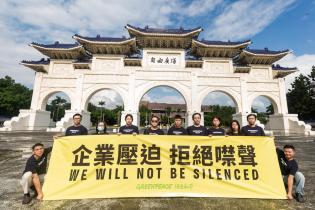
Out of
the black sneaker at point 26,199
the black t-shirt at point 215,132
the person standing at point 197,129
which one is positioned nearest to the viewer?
the black sneaker at point 26,199

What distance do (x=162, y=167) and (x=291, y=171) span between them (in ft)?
7.32

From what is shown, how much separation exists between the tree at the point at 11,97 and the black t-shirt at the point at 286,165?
43441mm

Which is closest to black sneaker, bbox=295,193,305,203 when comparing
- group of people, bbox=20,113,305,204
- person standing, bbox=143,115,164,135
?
group of people, bbox=20,113,305,204

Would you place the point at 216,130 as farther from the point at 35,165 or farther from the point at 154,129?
the point at 35,165

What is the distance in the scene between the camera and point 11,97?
36906mm

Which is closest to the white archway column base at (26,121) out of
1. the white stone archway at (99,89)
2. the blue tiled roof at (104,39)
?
the white stone archway at (99,89)

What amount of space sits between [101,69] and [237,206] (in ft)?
57.6

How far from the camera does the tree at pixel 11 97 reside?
36.5 meters

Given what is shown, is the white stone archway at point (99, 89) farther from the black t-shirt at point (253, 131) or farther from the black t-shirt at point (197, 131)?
the black t-shirt at point (253, 131)

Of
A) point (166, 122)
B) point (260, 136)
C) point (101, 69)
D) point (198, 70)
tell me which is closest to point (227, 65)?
point (198, 70)

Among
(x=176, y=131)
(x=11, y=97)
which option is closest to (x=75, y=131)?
(x=176, y=131)

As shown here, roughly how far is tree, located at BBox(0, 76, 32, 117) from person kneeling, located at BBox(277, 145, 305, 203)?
1713 inches

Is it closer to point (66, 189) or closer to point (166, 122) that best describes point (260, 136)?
point (66, 189)

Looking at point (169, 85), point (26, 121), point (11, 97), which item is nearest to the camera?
point (169, 85)
